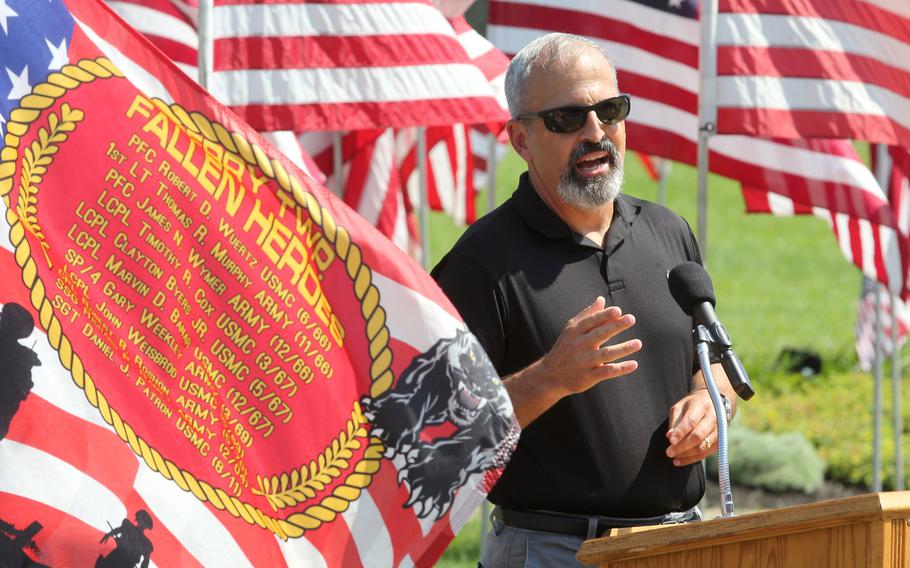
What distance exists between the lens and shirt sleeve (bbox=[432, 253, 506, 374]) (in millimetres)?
3781

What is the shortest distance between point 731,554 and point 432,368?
80 centimetres

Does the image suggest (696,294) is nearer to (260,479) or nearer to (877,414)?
(260,479)

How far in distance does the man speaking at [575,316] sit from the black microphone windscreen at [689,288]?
25cm

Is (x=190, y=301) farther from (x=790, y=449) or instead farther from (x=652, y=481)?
(x=790, y=449)

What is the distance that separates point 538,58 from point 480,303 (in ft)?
2.22

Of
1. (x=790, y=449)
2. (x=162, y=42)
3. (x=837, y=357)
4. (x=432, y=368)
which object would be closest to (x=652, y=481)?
(x=432, y=368)

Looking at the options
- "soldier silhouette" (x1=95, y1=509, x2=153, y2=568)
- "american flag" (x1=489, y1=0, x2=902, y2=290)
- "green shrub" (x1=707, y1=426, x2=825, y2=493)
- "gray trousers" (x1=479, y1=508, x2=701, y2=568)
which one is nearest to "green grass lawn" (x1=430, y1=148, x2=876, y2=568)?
"green shrub" (x1=707, y1=426, x2=825, y2=493)

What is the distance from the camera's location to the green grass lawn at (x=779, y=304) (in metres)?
12.0

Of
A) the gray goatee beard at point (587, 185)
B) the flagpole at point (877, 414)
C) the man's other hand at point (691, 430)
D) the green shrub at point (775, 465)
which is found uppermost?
the gray goatee beard at point (587, 185)

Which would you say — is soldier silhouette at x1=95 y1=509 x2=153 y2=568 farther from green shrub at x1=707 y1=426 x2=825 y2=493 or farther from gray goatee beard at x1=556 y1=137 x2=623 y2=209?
Answer: green shrub at x1=707 y1=426 x2=825 y2=493

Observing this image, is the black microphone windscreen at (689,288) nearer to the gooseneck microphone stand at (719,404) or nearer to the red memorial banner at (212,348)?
the gooseneck microphone stand at (719,404)

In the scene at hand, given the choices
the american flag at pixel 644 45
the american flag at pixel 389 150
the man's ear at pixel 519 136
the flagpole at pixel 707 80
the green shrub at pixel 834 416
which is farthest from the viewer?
the green shrub at pixel 834 416

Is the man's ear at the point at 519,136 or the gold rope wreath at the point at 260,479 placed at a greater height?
the man's ear at the point at 519,136

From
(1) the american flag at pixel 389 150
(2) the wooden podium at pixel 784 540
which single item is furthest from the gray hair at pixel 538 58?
(1) the american flag at pixel 389 150
